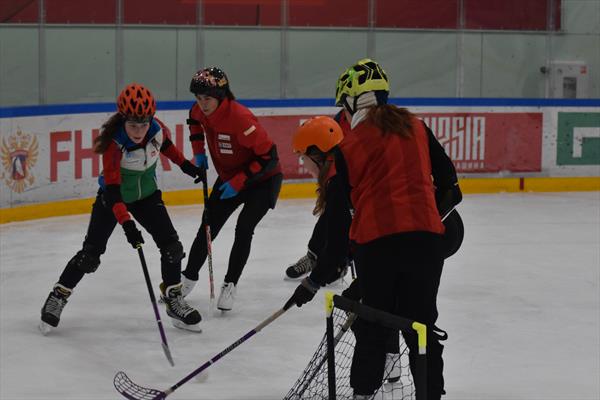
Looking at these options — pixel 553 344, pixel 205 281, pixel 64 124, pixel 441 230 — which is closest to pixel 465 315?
pixel 553 344

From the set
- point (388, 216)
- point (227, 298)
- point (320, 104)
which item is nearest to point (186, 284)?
point (227, 298)

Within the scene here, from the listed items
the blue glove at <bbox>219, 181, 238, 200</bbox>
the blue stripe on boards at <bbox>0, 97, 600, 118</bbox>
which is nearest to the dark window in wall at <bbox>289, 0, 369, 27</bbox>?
the blue stripe on boards at <bbox>0, 97, 600, 118</bbox>

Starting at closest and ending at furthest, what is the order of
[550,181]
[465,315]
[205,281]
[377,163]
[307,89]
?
1. [377,163]
2. [465,315]
3. [205,281]
4. [550,181]
5. [307,89]

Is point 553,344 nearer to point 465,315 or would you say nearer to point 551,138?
point 465,315

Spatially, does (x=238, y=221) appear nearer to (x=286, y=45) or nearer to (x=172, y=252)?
(x=172, y=252)

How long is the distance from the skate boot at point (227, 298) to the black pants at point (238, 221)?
0.04m

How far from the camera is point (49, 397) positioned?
4.54 m

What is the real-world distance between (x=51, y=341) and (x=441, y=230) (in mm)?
2507

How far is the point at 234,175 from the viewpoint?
6.14 metres

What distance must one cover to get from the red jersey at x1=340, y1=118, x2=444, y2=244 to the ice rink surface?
121 centimetres

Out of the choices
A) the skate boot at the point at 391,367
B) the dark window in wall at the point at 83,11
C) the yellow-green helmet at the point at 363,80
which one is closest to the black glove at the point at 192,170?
the skate boot at the point at 391,367

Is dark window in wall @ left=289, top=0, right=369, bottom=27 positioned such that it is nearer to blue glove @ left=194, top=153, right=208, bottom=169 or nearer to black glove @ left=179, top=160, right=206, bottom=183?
blue glove @ left=194, top=153, right=208, bottom=169

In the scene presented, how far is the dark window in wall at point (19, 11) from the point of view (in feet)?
35.3

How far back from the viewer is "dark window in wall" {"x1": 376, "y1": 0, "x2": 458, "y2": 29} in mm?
12445
